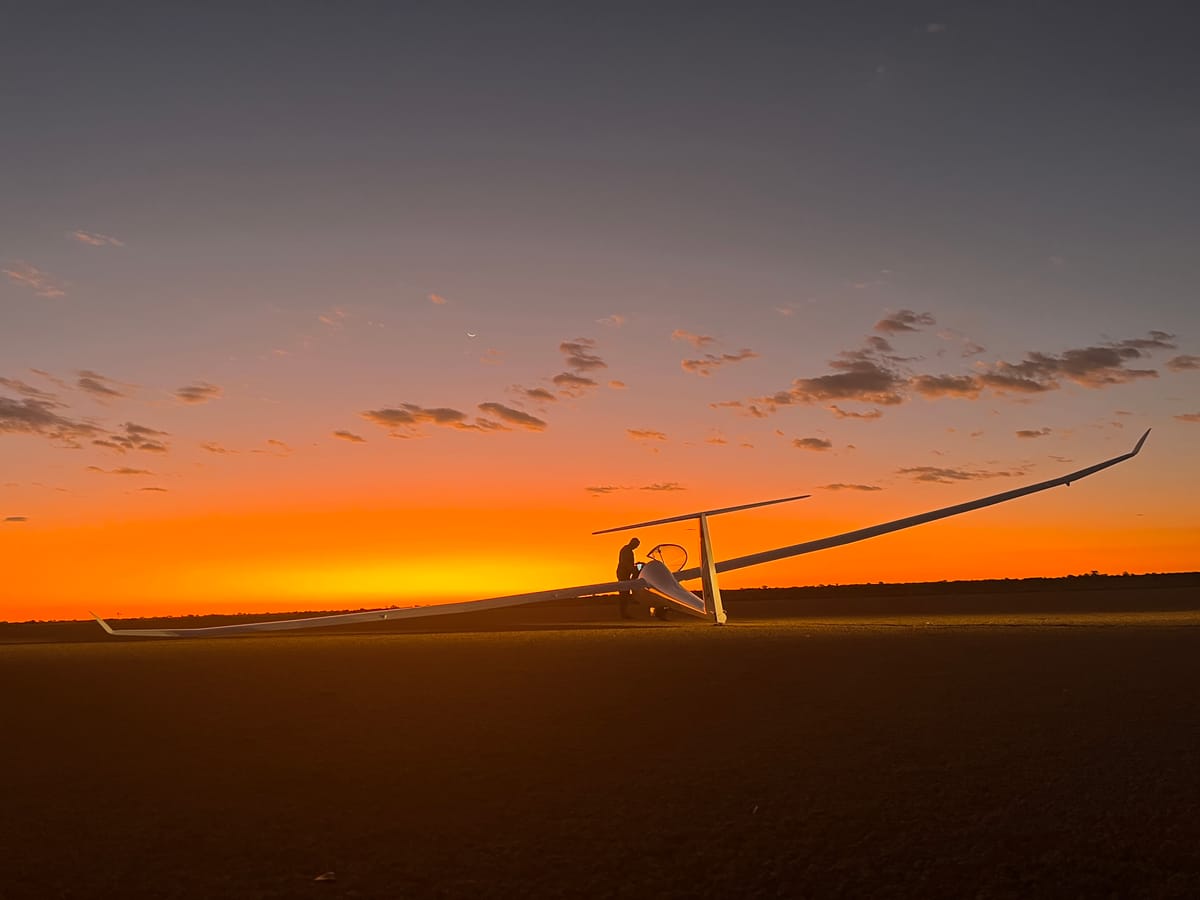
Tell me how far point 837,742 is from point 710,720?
1656 mm

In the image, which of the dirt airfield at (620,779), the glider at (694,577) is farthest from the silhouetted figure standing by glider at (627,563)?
the dirt airfield at (620,779)

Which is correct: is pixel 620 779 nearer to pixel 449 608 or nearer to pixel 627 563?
pixel 449 608

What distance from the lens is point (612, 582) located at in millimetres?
27750

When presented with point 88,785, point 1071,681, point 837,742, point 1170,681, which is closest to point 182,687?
point 88,785

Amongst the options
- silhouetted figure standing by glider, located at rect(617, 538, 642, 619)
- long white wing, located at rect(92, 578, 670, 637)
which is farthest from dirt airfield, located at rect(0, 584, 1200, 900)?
silhouetted figure standing by glider, located at rect(617, 538, 642, 619)

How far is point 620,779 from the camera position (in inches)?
297

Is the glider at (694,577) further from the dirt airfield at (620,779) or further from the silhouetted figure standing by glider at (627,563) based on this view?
the dirt airfield at (620,779)

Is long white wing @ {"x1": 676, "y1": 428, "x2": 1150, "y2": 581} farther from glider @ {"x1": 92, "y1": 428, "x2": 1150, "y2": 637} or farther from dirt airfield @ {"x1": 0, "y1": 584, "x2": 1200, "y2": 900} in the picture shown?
dirt airfield @ {"x1": 0, "y1": 584, "x2": 1200, "y2": 900}

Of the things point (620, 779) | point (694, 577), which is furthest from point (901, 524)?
point (620, 779)

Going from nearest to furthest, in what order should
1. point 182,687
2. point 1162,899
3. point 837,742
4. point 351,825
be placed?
1. point 1162,899
2. point 351,825
3. point 837,742
4. point 182,687

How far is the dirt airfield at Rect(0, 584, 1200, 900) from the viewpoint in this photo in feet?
17.8

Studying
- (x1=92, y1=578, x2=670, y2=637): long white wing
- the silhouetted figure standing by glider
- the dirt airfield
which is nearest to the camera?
the dirt airfield

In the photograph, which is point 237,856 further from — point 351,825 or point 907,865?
point 907,865

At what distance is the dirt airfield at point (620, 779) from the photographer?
5422 millimetres
